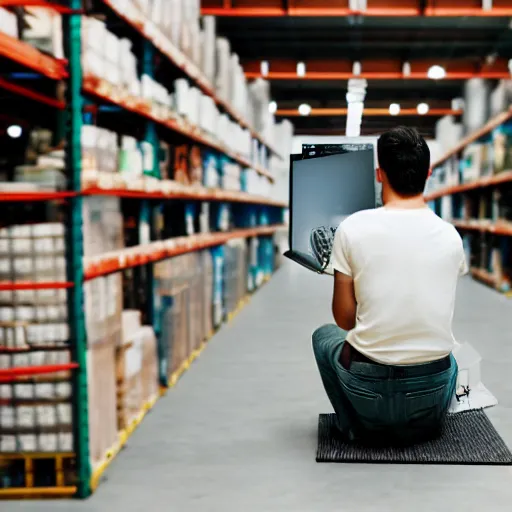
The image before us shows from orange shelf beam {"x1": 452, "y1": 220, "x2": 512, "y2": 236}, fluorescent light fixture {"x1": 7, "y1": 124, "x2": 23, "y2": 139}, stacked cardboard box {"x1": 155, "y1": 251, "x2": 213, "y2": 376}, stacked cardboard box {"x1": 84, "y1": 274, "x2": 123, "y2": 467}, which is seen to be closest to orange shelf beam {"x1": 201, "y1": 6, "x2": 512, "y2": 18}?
orange shelf beam {"x1": 452, "y1": 220, "x2": 512, "y2": 236}

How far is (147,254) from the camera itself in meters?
3.44

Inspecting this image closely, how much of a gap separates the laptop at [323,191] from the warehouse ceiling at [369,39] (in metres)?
5.06

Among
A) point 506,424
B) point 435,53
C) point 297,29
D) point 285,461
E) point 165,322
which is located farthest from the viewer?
point 435,53

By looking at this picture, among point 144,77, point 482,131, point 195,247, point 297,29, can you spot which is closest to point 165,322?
point 195,247

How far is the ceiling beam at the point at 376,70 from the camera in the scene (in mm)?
9945

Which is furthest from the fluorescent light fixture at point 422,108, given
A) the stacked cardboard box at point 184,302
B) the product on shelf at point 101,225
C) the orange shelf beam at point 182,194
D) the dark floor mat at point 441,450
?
the product on shelf at point 101,225

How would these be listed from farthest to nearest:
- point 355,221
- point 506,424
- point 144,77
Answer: point 144,77 → point 506,424 → point 355,221

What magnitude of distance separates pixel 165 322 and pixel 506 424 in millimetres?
1831

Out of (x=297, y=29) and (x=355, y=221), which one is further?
(x=297, y=29)

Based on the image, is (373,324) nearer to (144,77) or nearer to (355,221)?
(355,221)

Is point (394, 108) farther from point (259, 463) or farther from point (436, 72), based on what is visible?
point (259, 463)

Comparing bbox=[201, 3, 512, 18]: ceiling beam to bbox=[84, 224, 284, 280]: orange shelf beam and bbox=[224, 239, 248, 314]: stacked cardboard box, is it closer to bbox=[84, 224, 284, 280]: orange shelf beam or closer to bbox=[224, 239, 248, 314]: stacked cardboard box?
bbox=[224, 239, 248, 314]: stacked cardboard box

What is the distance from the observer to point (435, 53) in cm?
992

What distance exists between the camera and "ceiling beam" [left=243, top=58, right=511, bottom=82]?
995cm
